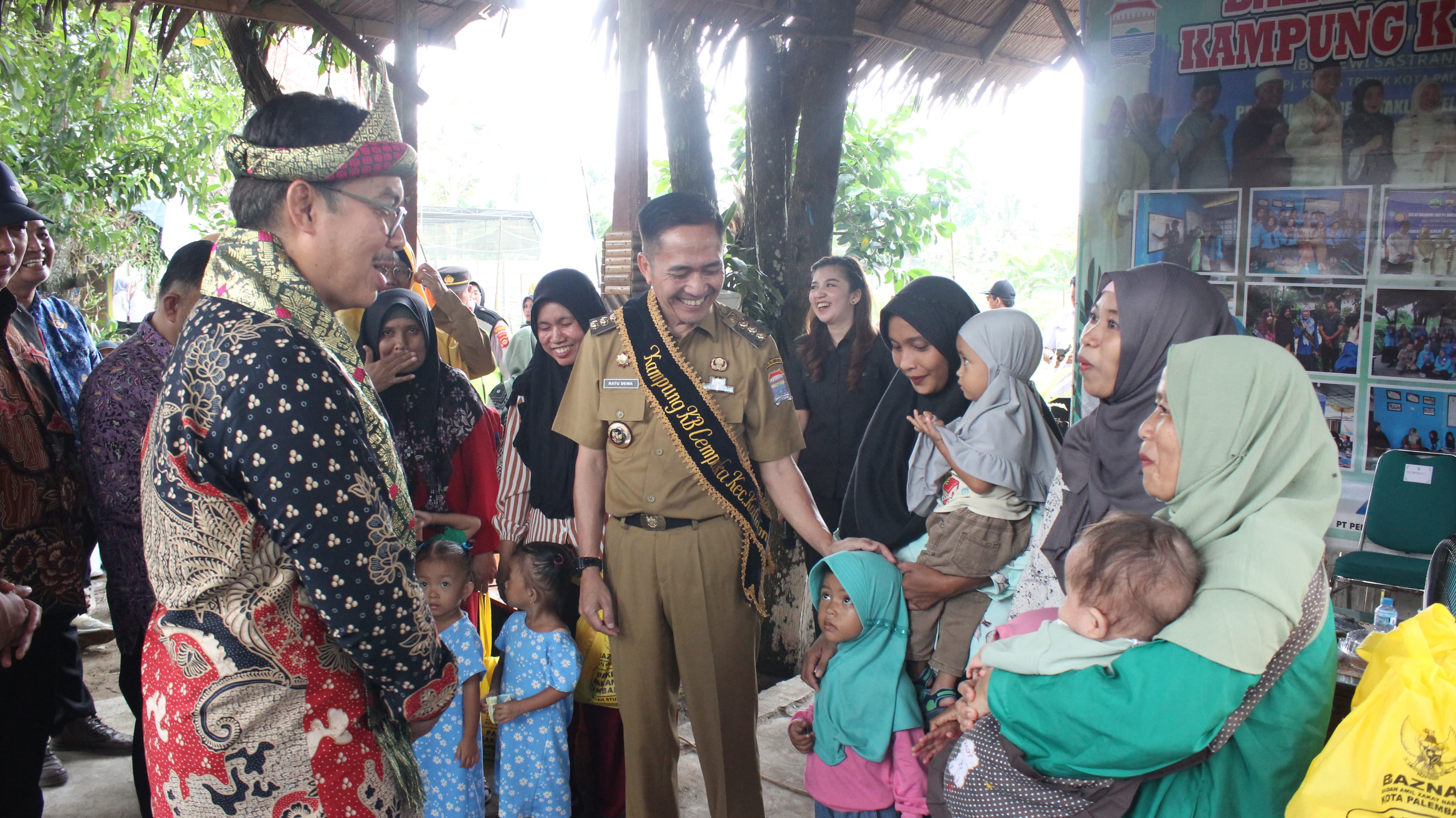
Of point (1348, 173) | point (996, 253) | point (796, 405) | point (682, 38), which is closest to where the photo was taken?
point (1348, 173)

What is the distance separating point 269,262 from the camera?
1431 millimetres

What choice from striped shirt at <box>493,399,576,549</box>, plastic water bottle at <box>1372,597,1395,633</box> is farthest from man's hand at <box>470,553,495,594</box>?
plastic water bottle at <box>1372,597,1395,633</box>

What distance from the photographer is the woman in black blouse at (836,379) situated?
3.75m

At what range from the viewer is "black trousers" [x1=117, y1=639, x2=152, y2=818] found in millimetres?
2822

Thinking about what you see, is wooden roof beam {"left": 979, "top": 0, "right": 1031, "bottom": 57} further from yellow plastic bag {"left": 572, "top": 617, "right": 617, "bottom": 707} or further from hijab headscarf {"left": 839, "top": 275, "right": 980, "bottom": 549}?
yellow plastic bag {"left": 572, "top": 617, "right": 617, "bottom": 707}

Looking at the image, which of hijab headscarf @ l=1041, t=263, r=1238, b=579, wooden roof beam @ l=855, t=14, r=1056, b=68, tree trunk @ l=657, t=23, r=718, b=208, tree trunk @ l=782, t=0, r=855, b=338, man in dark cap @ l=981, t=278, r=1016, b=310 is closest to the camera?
hijab headscarf @ l=1041, t=263, r=1238, b=579

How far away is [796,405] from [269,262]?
8.88ft

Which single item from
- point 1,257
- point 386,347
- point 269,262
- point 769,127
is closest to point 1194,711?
point 269,262

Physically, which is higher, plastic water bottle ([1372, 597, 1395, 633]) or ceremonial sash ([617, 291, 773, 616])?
ceremonial sash ([617, 291, 773, 616])

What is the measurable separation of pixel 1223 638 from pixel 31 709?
3157 mm

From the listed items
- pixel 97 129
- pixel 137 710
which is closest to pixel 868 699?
pixel 137 710

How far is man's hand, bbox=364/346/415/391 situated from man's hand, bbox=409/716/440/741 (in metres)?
1.46

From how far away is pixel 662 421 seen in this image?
259cm

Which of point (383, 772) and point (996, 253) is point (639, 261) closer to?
point (383, 772)
